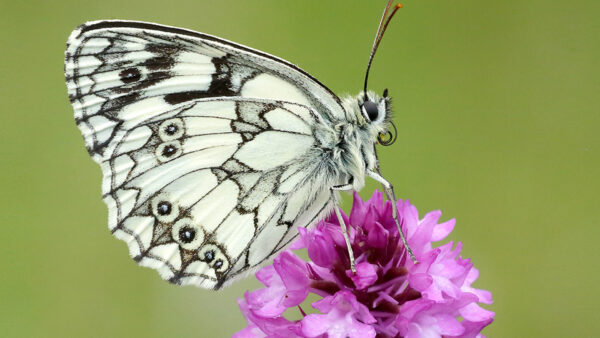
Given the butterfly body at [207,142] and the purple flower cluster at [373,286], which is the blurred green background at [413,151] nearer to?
the butterfly body at [207,142]

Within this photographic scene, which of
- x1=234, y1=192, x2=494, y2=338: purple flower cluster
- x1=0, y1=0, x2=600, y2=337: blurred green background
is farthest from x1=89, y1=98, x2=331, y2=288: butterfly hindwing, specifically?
x1=0, y1=0, x2=600, y2=337: blurred green background

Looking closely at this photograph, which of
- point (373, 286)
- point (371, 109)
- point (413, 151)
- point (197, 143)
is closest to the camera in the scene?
point (373, 286)

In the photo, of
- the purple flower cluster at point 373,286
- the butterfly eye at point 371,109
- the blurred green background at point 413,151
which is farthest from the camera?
the blurred green background at point 413,151

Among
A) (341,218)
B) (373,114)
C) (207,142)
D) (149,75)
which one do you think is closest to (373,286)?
(341,218)

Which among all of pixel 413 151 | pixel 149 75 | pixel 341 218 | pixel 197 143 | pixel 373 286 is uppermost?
pixel 413 151

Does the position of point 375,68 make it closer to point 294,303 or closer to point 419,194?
point 419,194

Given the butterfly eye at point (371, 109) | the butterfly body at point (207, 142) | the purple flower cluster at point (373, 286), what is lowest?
the purple flower cluster at point (373, 286)

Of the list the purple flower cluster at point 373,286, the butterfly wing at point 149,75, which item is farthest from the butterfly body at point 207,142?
the purple flower cluster at point 373,286

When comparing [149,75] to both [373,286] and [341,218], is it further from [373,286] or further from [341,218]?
[373,286]

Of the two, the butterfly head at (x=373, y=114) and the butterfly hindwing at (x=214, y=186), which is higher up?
the butterfly head at (x=373, y=114)
